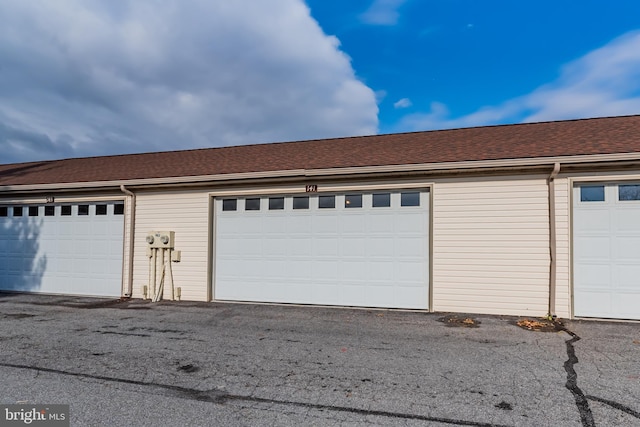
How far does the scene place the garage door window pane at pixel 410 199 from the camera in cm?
784

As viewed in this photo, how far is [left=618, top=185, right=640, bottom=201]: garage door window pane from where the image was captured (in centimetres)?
675

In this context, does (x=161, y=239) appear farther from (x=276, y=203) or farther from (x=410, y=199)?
(x=410, y=199)

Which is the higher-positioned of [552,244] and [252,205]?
[252,205]

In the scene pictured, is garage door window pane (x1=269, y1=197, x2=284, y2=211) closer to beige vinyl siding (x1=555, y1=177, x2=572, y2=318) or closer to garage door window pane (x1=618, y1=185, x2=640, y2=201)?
beige vinyl siding (x1=555, y1=177, x2=572, y2=318)

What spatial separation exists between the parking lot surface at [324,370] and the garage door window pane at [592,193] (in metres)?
2.19

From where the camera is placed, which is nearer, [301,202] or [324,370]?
[324,370]

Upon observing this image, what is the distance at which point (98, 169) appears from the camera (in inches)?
444

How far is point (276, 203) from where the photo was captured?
8703mm

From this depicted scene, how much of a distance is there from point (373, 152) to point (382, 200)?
1620 millimetres

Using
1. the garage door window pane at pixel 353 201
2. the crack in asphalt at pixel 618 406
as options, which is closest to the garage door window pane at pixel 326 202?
the garage door window pane at pixel 353 201

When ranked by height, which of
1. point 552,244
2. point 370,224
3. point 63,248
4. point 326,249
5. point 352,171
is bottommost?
point 63,248

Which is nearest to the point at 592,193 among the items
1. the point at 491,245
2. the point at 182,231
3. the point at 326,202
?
the point at 491,245

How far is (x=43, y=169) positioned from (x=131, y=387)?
1121cm

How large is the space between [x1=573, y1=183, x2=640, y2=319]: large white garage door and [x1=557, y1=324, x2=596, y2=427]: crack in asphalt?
69.7 inches
